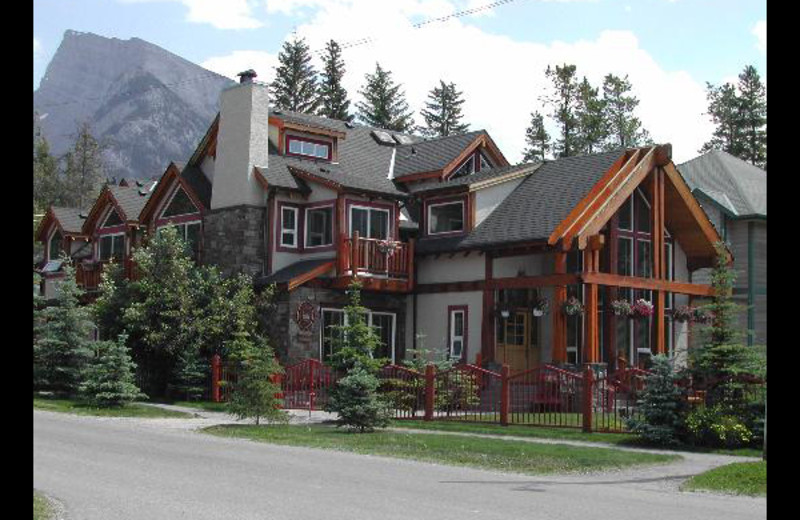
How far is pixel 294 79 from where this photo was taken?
72.4 m

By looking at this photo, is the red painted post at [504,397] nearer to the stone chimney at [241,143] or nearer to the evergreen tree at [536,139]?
the stone chimney at [241,143]

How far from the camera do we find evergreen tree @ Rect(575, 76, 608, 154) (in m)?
57.5

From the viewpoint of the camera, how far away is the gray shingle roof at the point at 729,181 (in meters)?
22.8

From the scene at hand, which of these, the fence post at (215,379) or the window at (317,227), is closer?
the fence post at (215,379)

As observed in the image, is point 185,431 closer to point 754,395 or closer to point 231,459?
point 231,459

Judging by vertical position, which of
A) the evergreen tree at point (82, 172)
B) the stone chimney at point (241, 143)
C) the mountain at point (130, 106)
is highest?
the mountain at point (130, 106)

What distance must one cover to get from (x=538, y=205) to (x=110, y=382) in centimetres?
1386

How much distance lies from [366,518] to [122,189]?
3383cm

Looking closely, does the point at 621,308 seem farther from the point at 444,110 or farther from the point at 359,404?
the point at 444,110

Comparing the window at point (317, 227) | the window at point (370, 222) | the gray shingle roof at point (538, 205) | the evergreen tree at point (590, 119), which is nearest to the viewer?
the gray shingle roof at point (538, 205)

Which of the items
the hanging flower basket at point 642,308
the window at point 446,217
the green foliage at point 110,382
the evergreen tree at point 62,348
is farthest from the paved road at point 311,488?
the window at point 446,217

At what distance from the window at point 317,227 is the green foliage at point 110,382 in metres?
9.16

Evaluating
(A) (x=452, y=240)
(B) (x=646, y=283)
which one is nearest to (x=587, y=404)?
(B) (x=646, y=283)

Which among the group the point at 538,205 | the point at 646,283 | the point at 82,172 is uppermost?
the point at 82,172
